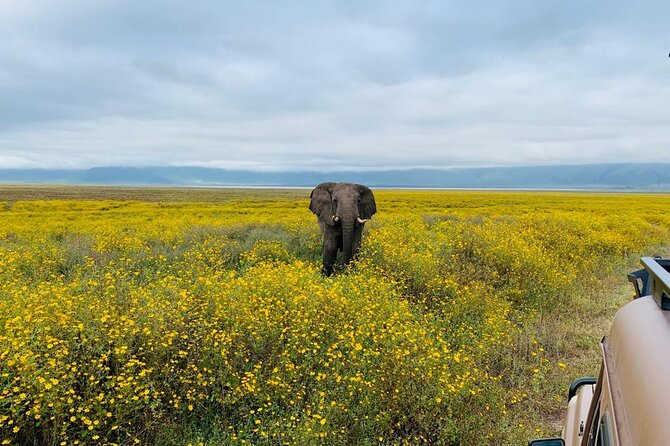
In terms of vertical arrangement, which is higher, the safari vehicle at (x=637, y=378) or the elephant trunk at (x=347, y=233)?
the safari vehicle at (x=637, y=378)

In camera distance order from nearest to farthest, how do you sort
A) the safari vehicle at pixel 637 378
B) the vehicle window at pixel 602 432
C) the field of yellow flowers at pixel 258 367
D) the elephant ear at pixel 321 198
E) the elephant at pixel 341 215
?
the safari vehicle at pixel 637 378
the vehicle window at pixel 602 432
the field of yellow flowers at pixel 258 367
the elephant at pixel 341 215
the elephant ear at pixel 321 198

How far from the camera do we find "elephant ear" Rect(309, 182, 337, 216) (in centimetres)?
1405

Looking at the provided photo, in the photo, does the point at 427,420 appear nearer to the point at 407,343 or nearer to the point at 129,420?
the point at 407,343

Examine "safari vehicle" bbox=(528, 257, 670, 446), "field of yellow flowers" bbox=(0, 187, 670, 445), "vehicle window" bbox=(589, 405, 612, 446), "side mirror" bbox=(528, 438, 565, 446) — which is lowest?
"field of yellow flowers" bbox=(0, 187, 670, 445)

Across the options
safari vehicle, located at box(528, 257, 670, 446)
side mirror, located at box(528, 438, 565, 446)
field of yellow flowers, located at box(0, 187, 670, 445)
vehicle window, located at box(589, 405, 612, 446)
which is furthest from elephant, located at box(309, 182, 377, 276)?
safari vehicle, located at box(528, 257, 670, 446)

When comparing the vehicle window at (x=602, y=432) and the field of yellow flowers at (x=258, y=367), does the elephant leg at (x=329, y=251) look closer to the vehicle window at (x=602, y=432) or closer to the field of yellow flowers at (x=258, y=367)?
the field of yellow flowers at (x=258, y=367)

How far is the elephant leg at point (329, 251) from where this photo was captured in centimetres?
1348

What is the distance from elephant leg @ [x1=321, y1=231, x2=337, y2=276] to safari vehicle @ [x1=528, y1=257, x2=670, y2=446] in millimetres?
11223

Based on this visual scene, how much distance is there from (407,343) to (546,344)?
3608mm

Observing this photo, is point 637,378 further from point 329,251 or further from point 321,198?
point 321,198

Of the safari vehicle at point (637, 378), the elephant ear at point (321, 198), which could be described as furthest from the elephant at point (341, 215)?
the safari vehicle at point (637, 378)

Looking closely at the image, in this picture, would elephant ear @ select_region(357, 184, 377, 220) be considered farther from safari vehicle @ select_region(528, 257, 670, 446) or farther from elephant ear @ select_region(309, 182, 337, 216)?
safari vehicle @ select_region(528, 257, 670, 446)

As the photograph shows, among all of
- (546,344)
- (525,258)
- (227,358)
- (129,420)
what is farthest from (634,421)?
(525,258)

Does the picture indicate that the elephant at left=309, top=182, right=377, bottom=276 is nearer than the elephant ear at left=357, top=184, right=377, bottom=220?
Yes
